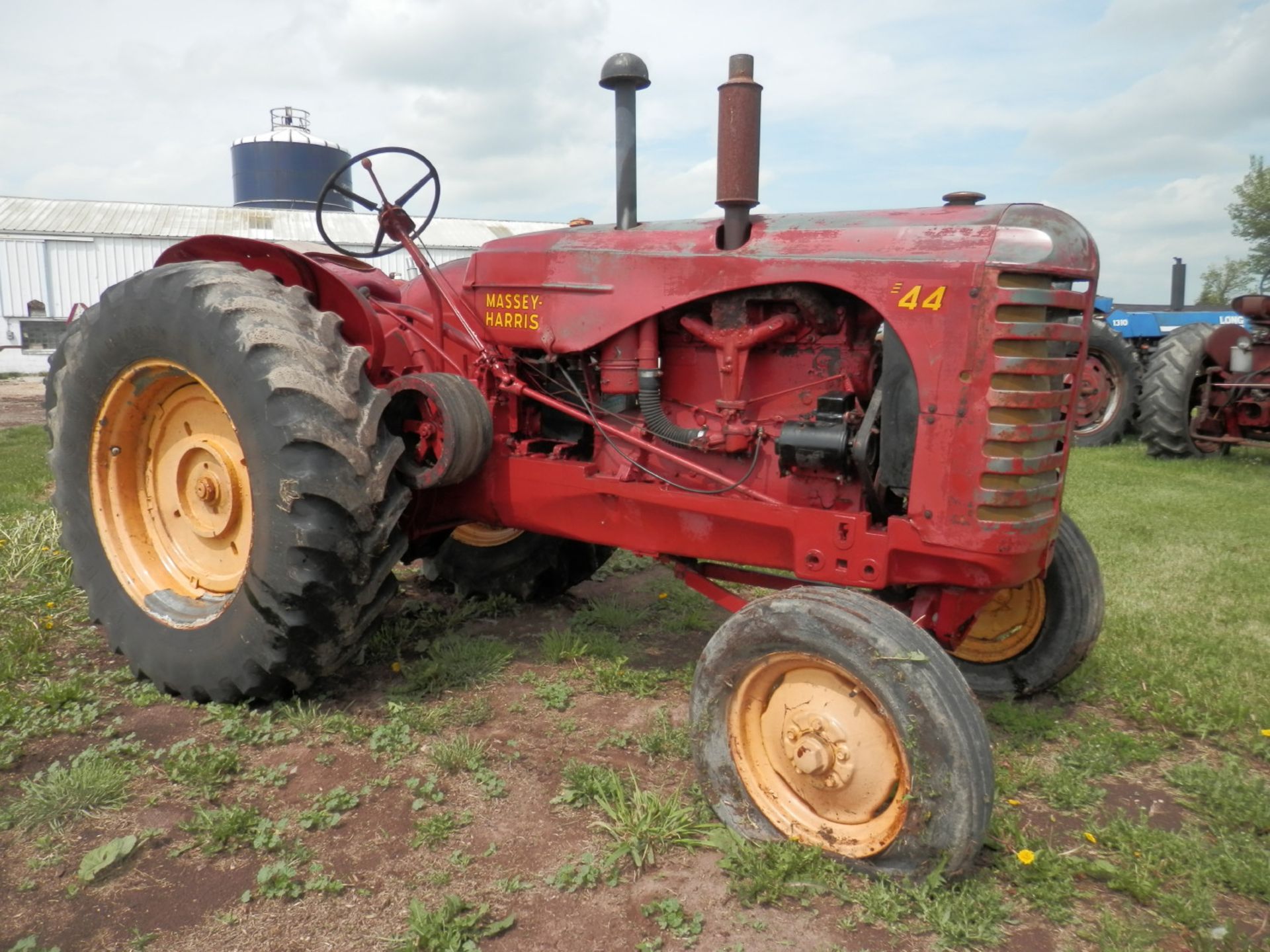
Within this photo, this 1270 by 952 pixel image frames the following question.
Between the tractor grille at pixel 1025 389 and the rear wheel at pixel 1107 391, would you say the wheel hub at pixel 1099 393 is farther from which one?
the tractor grille at pixel 1025 389

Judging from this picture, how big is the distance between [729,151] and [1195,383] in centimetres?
870

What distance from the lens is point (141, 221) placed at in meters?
28.2

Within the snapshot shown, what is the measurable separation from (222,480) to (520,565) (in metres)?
1.49

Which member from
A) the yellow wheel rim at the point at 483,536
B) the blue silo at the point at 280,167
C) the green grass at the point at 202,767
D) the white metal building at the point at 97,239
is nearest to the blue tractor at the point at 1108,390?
the yellow wheel rim at the point at 483,536

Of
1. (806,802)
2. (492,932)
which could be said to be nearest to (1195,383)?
(806,802)

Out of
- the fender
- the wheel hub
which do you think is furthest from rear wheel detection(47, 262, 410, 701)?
the wheel hub

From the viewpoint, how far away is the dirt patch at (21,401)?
12.0 metres

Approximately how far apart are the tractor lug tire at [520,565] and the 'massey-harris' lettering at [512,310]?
1278 millimetres

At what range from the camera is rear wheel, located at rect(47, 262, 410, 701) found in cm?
308

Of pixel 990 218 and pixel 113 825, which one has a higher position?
pixel 990 218

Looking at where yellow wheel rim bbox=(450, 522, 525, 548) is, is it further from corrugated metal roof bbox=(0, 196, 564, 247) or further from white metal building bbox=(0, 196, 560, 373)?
corrugated metal roof bbox=(0, 196, 564, 247)

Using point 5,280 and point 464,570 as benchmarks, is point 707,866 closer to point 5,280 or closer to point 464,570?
point 464,570

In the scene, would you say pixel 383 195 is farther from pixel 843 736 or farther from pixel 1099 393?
pixel 1099 393

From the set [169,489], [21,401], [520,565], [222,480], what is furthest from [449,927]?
[21,401]
